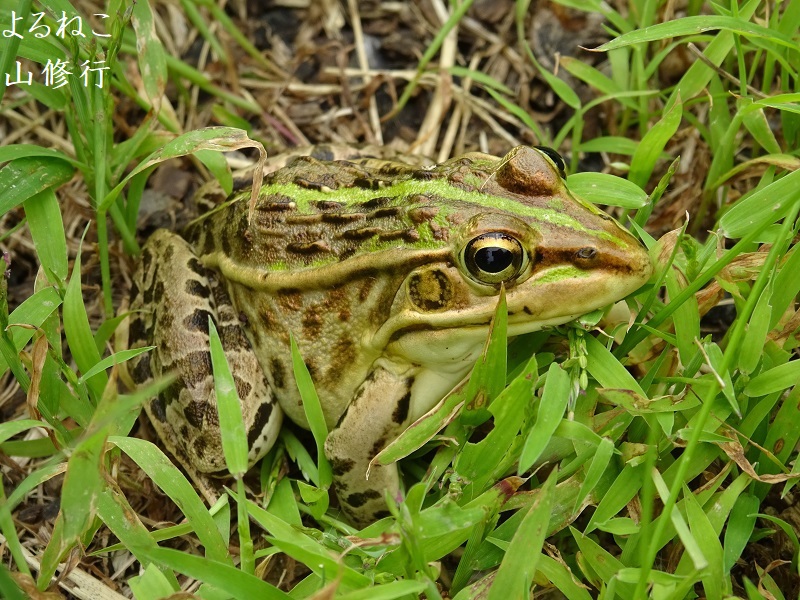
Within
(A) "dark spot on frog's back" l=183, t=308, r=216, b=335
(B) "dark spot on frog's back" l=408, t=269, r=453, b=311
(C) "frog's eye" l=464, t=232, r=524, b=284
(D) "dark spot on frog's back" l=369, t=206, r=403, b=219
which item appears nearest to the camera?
(C) "frog's eye" l=464, t=232, r=524, b=284

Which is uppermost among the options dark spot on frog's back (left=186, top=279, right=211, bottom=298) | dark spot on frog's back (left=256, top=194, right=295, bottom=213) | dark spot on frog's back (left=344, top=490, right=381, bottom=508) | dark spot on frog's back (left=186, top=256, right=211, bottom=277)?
dark spot on frog's back (left=256, top=194, right=295, bottom=213)

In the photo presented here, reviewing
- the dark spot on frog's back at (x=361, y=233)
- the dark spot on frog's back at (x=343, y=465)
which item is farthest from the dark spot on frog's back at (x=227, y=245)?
the dark spot on frog's back at (x=343, y=465)

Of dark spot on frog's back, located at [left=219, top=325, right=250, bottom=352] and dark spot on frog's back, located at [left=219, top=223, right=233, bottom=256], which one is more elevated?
dark spot on frog's back, located at [left=219, top=223, right=233, bottom=256]

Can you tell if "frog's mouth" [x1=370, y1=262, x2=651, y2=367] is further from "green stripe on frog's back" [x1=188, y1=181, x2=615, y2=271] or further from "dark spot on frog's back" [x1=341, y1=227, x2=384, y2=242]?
Answer: "dark spot on frog's back" [x1=341, y1=227, x2=384, y2=242]

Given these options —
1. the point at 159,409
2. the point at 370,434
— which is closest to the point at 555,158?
the point at 370,434

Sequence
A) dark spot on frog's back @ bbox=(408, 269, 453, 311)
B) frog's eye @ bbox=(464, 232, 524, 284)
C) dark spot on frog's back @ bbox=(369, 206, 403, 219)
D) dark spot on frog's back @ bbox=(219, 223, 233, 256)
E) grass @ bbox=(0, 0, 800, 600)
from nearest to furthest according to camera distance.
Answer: grass @ bbox=(0, 0, 800, 600) < frog's eye @ bbox=(464, 232, 524, 284) < dark spot on frog's back @ bbox=(408, 269, 453, 311) < dark spot on frog's back @ bbox=(369, 206, 403, 219) < dark spot on frog's back @ bbox=(219, 223, 233, 256)

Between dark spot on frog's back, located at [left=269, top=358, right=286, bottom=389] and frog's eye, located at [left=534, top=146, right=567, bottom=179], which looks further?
dark spot on frog's back, located at [left=269, top=358, right=286, bottom=389]

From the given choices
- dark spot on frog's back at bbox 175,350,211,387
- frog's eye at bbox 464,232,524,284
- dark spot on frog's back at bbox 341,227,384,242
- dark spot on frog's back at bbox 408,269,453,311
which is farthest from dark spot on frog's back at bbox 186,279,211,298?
frog's eye at bbox 464,232,524,284

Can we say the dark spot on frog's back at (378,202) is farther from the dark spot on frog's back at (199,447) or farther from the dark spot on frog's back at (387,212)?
the dark spot on frog's back at (199,447)

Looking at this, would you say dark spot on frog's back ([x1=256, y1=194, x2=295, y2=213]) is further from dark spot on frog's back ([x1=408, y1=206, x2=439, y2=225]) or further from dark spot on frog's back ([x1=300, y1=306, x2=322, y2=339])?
dark spot on frog's back ([x1=408, y1=206, x2=439, y2=225])

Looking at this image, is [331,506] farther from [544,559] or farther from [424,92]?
[424,92]
